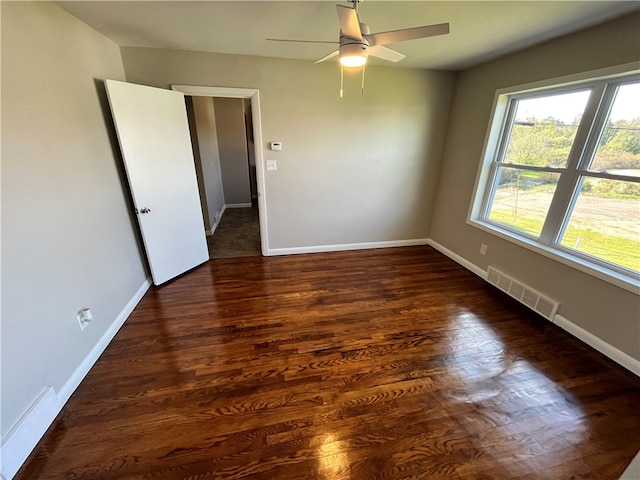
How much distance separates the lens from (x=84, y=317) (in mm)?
1825

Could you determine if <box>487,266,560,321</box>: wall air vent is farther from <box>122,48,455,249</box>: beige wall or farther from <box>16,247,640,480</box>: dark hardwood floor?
<box>122,48,455,249</box>: beige wall

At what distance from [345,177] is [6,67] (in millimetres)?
2970

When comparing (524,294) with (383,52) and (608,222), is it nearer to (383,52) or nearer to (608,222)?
(608,222)

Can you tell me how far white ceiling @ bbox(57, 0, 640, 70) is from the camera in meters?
1.77

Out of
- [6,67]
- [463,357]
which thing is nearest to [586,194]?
[463,357]

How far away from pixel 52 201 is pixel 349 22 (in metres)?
2.07

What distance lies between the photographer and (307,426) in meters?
1.49

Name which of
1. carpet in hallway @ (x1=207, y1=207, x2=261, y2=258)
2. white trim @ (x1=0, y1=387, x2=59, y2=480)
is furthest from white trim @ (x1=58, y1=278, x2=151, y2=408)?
carpet in hallway @ (x1=207, y1=207, x2=261, y2=258)

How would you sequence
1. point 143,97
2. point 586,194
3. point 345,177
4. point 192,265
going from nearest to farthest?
1. point 586,194
2. point 143,97
3. point 192,265
4. point 345,177

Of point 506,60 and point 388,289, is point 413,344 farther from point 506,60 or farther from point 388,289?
point 506,60

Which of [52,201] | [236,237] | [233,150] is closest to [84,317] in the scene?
[52,201]

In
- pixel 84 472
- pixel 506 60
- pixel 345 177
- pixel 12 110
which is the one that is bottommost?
pixel 84 472

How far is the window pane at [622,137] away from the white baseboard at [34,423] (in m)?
4.06

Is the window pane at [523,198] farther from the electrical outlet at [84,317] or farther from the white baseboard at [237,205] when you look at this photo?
the white baseboard at [237,205]
